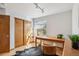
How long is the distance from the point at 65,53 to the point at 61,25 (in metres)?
0.48

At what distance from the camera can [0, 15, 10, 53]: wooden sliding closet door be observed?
1.89m

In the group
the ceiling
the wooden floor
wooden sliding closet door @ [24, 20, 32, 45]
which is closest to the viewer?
the wooden floor

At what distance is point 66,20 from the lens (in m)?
1.93

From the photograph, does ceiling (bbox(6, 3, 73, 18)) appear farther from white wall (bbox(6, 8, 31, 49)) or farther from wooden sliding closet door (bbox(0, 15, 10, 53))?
wooden sliding closet door (bbox(0, 15, 10, 53))

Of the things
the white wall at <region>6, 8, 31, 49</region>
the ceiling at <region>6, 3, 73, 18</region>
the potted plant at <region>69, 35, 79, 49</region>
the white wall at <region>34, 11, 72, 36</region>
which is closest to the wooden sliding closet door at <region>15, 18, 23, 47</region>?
the white wall at <region>6, 8, 31, 49</region>

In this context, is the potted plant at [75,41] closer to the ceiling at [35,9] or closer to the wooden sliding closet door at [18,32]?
the ceiling at [35,9]

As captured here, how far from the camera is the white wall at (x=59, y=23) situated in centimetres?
192

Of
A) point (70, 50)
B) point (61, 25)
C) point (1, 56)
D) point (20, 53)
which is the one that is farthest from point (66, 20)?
point (1, 56)

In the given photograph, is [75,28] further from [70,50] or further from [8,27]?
[8,27]

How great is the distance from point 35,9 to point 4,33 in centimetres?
66

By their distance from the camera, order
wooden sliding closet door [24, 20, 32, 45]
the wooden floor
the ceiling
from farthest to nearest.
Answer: wooden sliding closet door [24, 20, 32, 45] → the ceiling → the wooden floor

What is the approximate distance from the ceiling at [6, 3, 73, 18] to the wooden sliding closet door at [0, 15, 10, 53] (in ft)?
0.70

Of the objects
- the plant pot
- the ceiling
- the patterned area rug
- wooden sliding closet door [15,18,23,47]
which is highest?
the ceiling

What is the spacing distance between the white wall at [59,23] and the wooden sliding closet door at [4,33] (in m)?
0.60
